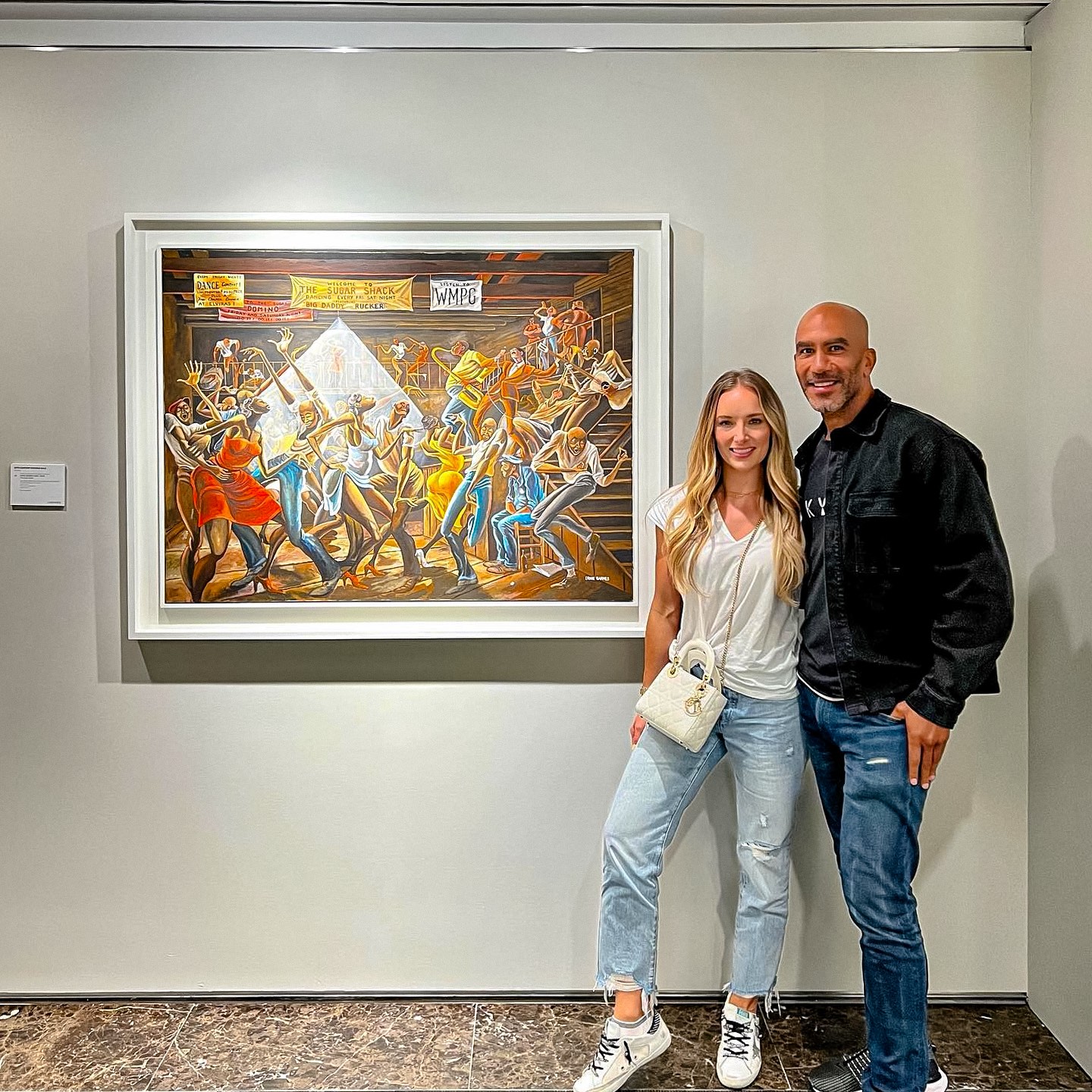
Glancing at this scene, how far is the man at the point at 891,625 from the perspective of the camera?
1826 millimetres

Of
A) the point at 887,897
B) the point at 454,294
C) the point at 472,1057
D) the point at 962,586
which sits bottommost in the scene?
the point at 472,1057

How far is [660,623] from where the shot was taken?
219 cm

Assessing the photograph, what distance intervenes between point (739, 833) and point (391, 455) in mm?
1207

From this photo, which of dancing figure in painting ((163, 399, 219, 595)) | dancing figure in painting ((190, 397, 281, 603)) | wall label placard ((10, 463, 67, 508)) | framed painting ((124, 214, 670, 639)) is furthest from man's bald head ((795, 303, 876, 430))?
wall label placard ((10, 463, 67, 508))

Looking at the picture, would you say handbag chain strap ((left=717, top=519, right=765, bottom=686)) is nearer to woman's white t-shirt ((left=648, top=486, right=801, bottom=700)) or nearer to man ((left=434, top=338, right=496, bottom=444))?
woman's white t-shirt ((left=648, top=486, right=801, bottom=700))

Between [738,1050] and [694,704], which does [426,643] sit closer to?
[694,704]

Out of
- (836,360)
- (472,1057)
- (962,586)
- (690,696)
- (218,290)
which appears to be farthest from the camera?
(218,290)

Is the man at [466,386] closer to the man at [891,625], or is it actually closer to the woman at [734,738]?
the woman at [734,738]

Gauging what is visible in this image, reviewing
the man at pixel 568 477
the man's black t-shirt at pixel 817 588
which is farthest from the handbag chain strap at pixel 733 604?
the man at pixel 568 477

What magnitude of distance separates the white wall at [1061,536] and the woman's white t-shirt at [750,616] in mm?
647

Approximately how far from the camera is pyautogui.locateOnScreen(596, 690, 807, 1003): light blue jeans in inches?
81.4

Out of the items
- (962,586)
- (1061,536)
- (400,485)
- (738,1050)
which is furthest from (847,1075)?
(400,485)

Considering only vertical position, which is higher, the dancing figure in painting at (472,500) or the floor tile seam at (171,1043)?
the dancing figure in painting at (472,500)

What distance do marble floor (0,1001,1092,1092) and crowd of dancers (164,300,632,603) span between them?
103 centimetres
